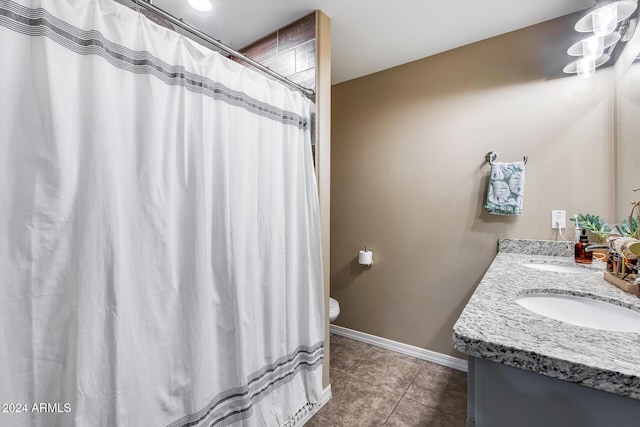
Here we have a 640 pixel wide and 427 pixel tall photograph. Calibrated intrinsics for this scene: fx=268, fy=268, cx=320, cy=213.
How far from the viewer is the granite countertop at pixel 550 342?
509 mm

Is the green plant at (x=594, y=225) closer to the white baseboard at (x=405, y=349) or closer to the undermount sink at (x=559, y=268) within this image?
the undermount sink at (x=559, y=268)

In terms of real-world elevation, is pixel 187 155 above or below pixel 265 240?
above

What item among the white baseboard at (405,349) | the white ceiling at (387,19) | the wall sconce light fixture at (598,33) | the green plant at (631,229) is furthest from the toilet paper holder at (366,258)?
the wall sconce light fixture at (598,33)

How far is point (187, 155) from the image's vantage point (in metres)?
1.04

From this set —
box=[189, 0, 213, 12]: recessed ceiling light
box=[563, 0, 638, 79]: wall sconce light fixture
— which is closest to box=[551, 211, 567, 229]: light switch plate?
box=[563, 0, 638, 79]: wall sconce light fixture

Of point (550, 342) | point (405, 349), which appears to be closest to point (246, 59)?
point (550, 342)

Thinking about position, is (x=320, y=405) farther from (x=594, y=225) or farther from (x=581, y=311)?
(x=594, y=225)

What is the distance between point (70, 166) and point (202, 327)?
0.69 metres

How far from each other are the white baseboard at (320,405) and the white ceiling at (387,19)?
7.72 feet

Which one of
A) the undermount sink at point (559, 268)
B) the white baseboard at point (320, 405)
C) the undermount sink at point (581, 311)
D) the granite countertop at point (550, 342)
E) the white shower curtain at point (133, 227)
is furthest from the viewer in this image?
the white baseboard at point (320, 405)

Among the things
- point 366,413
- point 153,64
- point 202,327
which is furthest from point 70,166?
point 366,413

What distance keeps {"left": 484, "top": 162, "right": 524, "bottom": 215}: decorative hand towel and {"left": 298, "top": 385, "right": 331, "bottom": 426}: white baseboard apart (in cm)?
162

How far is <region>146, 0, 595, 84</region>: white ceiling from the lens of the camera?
1.57 m

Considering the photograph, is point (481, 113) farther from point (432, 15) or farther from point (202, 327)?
point (202, 327)
